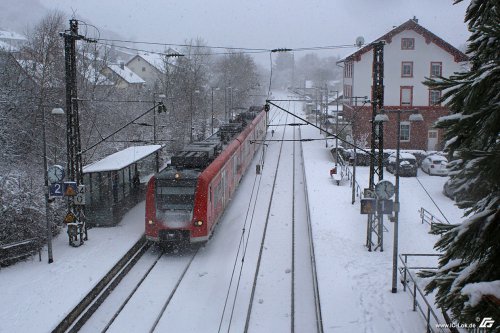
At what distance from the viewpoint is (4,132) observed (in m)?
28.8

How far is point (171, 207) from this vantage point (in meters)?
17.5

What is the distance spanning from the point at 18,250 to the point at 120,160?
653 cm

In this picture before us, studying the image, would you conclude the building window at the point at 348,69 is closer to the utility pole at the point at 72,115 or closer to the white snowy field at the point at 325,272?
the white snowy field at the point at 325,272

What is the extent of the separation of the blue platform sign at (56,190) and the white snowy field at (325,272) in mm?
2053

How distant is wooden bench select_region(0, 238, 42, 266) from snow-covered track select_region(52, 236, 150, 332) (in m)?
2.61

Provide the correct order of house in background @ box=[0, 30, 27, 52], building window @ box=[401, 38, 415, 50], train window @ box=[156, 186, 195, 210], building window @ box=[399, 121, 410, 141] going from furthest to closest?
building window @ box=[399, 121, 410, 141], house in background @ box=[0, 30, 27, 52], building window @ box=[401, 38, 415, 50], train window @ box=[156, 186, 195, 210]

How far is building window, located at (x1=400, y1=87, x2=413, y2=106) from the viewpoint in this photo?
41.4m

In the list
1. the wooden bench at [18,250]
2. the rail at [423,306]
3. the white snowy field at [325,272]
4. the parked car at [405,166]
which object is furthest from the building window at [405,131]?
the wooden bench at [18,250]

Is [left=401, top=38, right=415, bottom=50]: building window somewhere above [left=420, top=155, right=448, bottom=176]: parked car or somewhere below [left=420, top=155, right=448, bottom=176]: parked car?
above

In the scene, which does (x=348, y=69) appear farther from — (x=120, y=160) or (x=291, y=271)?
(x=291, y=271)

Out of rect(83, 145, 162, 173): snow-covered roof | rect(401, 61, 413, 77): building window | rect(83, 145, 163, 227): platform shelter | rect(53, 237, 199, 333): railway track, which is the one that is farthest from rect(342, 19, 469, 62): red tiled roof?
rect(53, 237, 199, 333): railway track

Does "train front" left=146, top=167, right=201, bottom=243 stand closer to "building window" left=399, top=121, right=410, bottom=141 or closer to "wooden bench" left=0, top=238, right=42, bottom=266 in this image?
"wooden bench" left=0, top=238, right=42, bottom=266

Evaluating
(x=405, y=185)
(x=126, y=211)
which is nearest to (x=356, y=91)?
(x=405, y=185)

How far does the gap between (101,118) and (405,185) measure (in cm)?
2235
